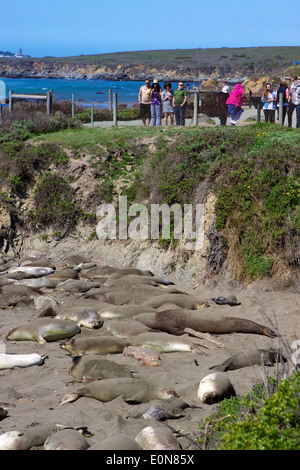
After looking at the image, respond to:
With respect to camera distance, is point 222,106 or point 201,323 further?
point 222,106

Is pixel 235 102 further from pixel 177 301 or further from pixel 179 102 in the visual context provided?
pixel 177 301

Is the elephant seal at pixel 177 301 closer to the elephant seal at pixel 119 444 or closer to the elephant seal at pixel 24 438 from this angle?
the elephant seal at pixel 24 438

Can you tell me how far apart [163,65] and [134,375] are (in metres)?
139

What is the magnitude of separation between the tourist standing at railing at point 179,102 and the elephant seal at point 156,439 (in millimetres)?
13827

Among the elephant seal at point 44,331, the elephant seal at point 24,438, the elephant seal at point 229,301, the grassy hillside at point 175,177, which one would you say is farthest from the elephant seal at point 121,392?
the grassy hillside at point 175,177

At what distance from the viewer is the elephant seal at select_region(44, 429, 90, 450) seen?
6.28m

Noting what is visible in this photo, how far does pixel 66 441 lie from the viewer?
6340 mm

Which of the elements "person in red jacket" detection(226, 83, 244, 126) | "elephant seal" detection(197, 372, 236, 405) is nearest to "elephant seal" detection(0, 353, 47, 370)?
"elephant seal" detection(197, 372, 236, 405)

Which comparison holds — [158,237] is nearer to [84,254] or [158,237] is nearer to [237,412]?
[84,254]

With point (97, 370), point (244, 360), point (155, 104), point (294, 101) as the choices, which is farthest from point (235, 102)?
point (97, 370)

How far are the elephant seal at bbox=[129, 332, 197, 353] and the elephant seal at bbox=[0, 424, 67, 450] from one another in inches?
123

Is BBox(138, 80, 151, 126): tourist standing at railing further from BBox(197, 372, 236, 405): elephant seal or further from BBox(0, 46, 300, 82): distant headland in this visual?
BBox(0, 46, 300, 82): distant headland

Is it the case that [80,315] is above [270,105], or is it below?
below

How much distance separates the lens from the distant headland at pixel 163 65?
12838 cm
